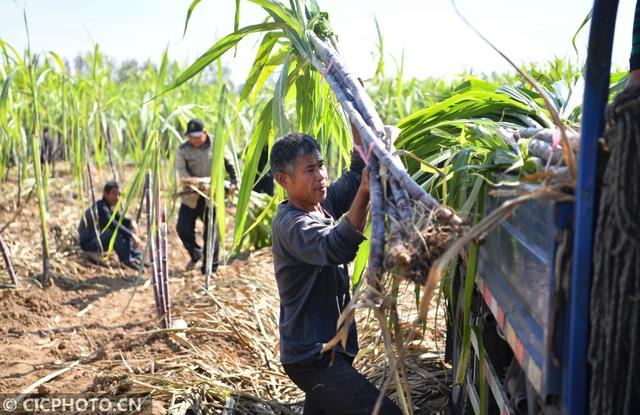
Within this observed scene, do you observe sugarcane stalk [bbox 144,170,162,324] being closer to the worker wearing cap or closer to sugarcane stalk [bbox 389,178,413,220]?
the worker wearing cap

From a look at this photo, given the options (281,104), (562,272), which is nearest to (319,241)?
(281,104)

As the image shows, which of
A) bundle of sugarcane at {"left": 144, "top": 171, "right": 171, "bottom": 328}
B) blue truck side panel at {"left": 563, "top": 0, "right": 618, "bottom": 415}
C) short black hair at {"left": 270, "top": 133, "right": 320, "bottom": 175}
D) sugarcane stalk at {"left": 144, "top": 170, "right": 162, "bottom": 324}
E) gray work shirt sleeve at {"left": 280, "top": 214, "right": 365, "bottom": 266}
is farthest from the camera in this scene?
bundle of sugarcane at {"left": 144, "top": 171, "right": 171, "bottom": 328}

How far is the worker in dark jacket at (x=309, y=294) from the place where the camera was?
2412 millimetres

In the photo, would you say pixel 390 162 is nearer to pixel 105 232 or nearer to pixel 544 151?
pixel 544 151

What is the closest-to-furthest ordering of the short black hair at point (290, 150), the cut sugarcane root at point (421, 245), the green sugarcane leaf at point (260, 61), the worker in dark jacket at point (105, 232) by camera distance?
the cut sugarcane root at point (421, 245) → the short black hair at point (290, 150) → the green sugarcane leaf at point (260, 61) → the worker in dark jacket at point (105, 232)

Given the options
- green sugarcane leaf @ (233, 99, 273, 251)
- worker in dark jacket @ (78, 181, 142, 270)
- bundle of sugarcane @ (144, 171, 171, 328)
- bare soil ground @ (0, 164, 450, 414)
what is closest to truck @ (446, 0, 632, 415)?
bare soil ground @ (0, 164, 450, 414)

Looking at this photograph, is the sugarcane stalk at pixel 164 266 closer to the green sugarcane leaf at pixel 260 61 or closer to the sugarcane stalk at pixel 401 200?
the green sugarcane leaf at pixel 260 61

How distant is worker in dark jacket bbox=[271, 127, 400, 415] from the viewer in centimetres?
241

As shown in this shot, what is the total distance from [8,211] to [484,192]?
26.7 ft

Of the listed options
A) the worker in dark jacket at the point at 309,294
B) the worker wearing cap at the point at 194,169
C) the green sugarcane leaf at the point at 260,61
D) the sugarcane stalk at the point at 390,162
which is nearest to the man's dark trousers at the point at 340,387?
the worker in dark jacket at the point at 309,294

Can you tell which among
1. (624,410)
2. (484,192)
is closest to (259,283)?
(484,192)

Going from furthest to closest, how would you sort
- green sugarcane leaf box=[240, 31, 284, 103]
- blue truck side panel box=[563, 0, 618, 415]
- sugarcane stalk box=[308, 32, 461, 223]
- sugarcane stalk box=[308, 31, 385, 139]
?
green sugarcane leaf box=[240, 31, 284, 103] → sugarcane stalk box=[308, 31, 385, 139] → sugarcane stalk box=[308, 32, 461, 223] → blue truck side panel box=[563, 0, 618, 415]

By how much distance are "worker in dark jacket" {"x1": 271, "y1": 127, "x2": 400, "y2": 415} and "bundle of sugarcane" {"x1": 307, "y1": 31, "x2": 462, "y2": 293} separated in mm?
267

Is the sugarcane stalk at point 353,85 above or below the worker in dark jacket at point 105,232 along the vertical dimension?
above
